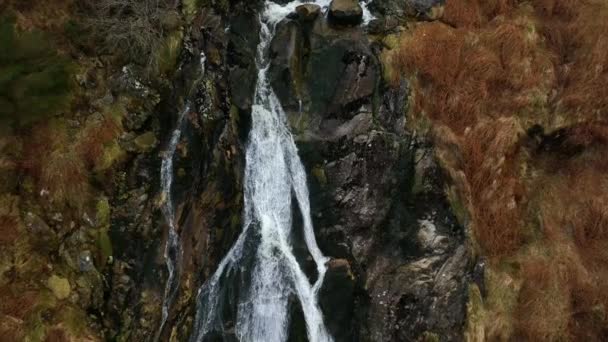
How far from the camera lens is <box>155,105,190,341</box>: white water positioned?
9.99m

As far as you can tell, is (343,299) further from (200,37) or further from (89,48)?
(89,48)

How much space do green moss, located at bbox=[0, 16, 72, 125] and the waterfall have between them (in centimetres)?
400

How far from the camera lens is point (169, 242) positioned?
1010 centimetres

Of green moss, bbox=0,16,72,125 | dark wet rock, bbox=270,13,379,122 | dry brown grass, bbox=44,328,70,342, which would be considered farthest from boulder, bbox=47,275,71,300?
dark wet rock, bbox=270,13,379,122

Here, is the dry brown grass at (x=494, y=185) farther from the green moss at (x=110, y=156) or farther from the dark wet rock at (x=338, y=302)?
the green moss at (x=110, y=156)

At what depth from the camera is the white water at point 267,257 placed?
10.6 meters

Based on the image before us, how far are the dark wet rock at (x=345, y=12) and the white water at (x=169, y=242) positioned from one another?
549cm

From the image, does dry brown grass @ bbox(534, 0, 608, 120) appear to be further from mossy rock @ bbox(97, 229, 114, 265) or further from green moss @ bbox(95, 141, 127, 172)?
mossy rock @ bbox(97, 229, 114, 265)

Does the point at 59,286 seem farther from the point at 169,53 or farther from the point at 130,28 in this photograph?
the point at 130,28

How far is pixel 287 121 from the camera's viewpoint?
11.8 meters

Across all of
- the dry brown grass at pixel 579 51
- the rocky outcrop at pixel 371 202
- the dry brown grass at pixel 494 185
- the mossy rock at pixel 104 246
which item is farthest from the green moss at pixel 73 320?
the dry brown grass at pixel 579 51

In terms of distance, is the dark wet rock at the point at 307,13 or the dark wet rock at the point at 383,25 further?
the dark wet rock at the point at 383,25

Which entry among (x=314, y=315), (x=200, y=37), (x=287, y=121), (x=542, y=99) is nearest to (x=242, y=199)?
(x=287, y=121)

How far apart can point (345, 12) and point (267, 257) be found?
6.57 m
